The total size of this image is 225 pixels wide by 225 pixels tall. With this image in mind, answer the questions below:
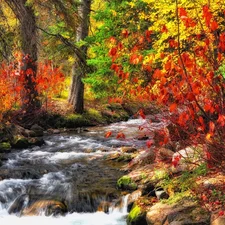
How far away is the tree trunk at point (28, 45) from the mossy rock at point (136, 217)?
3.70 meters

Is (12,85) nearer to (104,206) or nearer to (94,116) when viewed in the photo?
(94,116)

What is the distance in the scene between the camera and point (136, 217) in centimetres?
676

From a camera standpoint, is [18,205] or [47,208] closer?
[47,208]

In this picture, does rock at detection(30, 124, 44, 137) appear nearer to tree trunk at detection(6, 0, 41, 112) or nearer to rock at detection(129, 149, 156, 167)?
tree trunk at detection(6, 0, 41, 112)

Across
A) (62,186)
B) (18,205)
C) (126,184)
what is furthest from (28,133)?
(126,184)

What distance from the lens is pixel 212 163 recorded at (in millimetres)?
6148

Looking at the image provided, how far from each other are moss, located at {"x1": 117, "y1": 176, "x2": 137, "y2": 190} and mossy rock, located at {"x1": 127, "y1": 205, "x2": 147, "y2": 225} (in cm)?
109

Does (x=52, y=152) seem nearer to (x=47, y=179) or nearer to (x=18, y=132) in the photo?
(x=18, y=132)

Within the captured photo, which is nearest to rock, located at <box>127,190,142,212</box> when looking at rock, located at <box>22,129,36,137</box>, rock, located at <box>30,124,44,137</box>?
rock, located at <box>22,129,36,137</box>

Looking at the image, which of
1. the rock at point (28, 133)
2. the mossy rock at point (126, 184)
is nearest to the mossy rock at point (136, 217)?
the mossy rock at point (126, 184)

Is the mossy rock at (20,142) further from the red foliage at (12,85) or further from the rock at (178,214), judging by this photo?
the rock at (178,214)

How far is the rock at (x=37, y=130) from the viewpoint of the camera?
14.9 metres

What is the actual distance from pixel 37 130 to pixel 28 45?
8907 millimetres

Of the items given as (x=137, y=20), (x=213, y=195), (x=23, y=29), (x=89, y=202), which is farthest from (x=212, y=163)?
(x=137, y=20)
